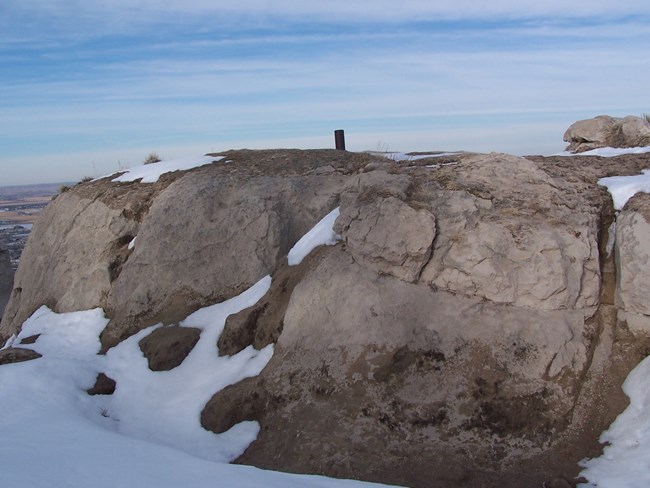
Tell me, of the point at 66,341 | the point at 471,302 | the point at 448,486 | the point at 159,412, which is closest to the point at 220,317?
the point at 159,412

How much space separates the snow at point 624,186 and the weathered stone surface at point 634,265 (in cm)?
34

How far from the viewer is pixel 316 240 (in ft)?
30.9

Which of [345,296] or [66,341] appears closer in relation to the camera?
[345,296]

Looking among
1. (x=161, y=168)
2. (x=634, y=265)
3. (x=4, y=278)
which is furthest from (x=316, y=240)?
(x=4, y=278)

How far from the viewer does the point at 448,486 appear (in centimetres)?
614

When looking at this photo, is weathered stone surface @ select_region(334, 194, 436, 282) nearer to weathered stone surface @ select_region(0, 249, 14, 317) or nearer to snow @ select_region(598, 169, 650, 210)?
snow @ select_region(598, 169, 650, 210)

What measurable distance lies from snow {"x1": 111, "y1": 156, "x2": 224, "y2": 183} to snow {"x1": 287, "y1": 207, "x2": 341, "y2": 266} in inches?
156

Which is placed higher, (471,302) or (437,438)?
(471,302)

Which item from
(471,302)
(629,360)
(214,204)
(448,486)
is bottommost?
(448,486)

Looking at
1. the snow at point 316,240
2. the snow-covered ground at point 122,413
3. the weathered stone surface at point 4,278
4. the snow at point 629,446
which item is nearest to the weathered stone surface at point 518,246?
the snow at point 629,446

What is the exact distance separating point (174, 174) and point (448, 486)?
859 centimetres

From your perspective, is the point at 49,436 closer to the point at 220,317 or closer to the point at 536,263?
the point at 220,317

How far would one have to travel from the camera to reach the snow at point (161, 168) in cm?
1289

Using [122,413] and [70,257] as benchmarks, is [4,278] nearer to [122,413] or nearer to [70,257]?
[70,257]
